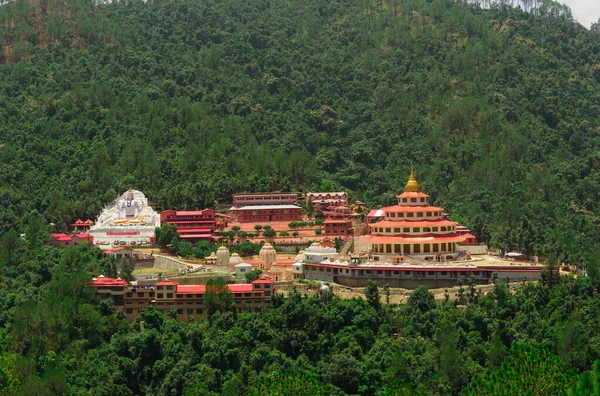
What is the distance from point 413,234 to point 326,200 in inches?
610

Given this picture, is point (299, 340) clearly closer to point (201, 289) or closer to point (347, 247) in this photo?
point (201, 289)

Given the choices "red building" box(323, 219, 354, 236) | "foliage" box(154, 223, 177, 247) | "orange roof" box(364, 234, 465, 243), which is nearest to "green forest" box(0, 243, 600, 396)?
"orange roof" box(364, 234, 465, 243)

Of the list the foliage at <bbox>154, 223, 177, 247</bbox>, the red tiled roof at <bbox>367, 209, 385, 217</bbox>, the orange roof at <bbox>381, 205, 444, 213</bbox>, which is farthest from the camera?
the red tiled roof at <bbox>367, 209, 385, 217</bbox>

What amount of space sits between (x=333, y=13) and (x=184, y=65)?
74.7 feet

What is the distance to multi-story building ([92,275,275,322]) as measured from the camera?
67.6 m

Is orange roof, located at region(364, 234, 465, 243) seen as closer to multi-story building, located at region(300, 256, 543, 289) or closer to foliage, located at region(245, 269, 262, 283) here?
multi-story building, located at region(300, 256, 543, 289)

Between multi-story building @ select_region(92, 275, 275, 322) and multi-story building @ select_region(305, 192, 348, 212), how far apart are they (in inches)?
751

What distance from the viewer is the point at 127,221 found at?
8369 cm

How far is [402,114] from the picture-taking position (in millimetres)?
114750

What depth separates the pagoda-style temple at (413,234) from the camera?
72.3 m

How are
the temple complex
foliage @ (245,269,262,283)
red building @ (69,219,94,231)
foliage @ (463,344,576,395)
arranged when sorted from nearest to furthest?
foliage @ (463,344,576,395) → foliage @ (245,269,262,283) → the temple complex → red building @ (69,219,94,231)

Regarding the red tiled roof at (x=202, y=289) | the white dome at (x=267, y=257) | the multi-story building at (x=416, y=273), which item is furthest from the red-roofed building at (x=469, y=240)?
the red tiled roof at (x=202, y=289)

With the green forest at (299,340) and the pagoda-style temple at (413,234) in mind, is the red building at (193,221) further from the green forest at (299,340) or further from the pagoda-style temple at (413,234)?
the green forest at (299,340)

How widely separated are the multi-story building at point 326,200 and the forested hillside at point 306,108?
9.72 ft
